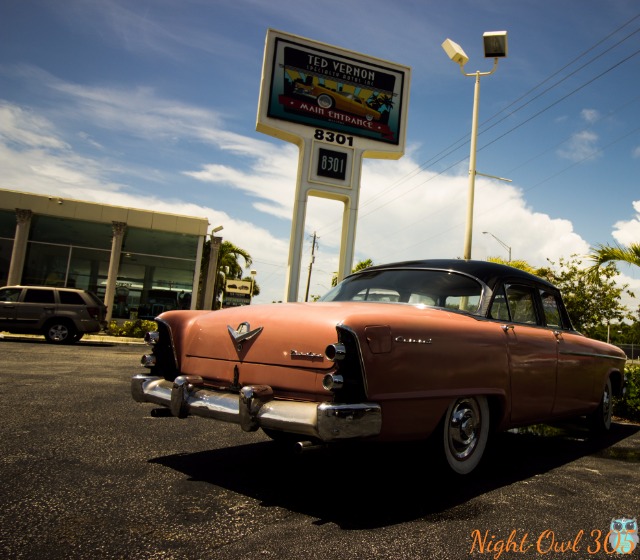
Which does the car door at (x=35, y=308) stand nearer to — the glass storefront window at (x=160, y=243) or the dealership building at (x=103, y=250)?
the dealership building at (x=103, y=250)

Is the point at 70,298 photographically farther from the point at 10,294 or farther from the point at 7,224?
the point at 7,224

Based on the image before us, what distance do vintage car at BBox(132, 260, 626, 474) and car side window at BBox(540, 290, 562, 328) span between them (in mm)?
25

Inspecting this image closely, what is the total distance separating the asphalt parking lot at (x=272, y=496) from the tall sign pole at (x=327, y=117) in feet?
40.0

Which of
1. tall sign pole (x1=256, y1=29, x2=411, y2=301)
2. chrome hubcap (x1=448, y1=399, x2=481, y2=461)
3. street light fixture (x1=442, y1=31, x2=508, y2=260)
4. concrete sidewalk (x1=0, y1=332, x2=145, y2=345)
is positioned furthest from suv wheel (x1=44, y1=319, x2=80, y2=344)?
chrome hubcap (x1=448, y1=399, x2=481, y2=461)

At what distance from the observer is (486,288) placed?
4047mm

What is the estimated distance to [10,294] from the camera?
1500cm

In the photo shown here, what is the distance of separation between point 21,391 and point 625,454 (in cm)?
657

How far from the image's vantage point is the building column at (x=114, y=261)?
945 inches

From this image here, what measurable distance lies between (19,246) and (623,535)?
25.8 m

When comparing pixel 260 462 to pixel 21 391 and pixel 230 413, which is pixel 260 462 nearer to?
pixel 230 413

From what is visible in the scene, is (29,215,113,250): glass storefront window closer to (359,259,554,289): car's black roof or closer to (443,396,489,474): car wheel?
(359,259,554,289): car's black roof

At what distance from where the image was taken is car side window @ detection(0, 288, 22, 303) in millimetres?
14906

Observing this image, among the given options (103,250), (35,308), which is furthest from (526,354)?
(103,250)

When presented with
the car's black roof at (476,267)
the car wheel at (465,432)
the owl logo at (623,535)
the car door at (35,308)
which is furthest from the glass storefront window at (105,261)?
the owl logo at (623,535)
